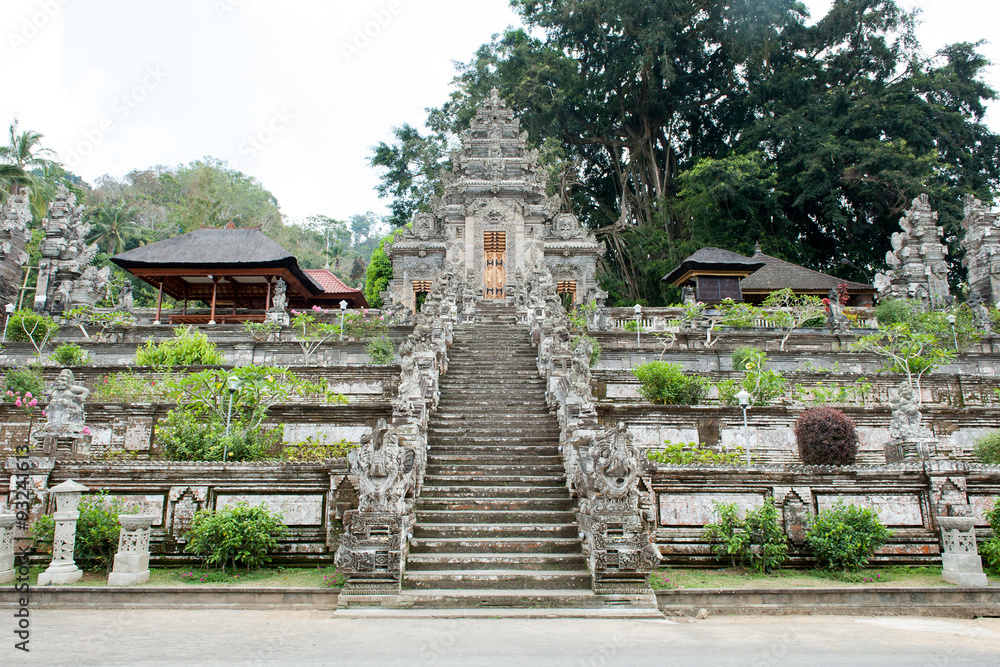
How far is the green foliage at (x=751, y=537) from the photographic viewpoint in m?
7.94

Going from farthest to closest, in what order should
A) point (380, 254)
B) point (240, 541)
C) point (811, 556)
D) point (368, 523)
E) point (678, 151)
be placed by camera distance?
point (678, 151) < point (380, 254) < point (811, 556) < point (240, 541) < point (368, 523)

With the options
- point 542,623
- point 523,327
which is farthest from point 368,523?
point 523,327

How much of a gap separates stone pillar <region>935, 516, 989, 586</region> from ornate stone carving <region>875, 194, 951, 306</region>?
769 inches

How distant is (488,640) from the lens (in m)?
5.56

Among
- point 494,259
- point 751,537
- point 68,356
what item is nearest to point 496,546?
point 751,537

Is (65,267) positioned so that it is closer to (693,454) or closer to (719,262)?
(693,454)

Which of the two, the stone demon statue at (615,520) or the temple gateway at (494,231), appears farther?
the temple gateway at (494,231)

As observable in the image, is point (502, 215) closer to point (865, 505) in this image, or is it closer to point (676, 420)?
point (676, 420)

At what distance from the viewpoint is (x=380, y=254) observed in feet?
123

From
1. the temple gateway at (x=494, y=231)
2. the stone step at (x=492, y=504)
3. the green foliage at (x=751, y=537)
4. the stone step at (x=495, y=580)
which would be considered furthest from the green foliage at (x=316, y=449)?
the temple gateway at (x=494, y=231)

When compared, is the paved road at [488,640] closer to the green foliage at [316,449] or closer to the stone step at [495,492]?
the stone step at [495,492]

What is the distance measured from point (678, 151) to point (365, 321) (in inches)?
1162

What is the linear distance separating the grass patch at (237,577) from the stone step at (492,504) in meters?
1.37

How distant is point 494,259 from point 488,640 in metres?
22.2
